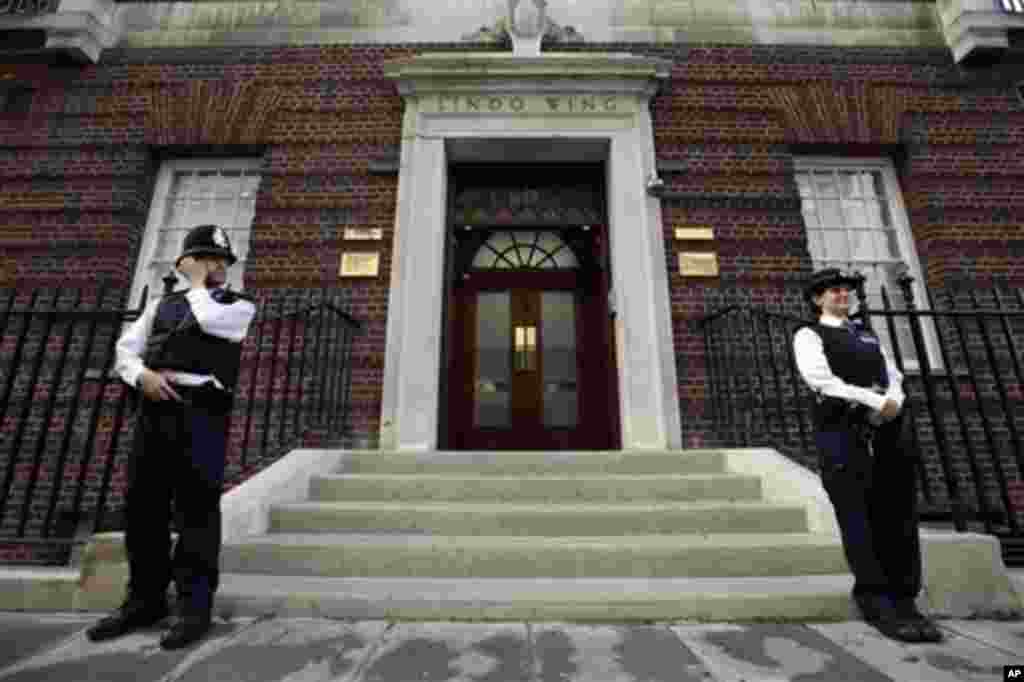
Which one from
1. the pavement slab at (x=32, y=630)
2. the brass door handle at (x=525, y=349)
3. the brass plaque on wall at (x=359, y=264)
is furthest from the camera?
the brass door handle at (x=525, y=349)

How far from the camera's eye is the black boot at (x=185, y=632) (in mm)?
2156

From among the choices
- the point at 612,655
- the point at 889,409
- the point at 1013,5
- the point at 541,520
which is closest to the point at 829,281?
the point at 889,409

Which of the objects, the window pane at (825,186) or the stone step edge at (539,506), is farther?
the window pane at (825,186)

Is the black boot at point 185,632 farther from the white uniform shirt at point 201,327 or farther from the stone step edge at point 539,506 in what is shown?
the stone step edge at point 539,506

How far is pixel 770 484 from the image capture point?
387 cm

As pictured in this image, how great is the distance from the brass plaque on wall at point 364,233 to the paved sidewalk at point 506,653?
4178 mm

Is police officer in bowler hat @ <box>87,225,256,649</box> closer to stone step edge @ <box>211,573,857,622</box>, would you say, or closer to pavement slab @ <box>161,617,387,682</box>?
pavement slab @ <box>161,617,387,682</box>

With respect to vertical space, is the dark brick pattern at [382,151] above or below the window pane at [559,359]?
above

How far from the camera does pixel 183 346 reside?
2.37 m

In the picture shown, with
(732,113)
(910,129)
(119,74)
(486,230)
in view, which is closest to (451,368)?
(486,230)

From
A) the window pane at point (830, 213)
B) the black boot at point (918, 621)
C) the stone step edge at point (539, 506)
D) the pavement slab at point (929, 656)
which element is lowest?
the pavement slab at point (929, 656)

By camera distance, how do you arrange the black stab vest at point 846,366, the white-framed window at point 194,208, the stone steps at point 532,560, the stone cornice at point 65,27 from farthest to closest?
the stone cornice at point 65,27 < the white-framed window at point 194,208 < the stone steps at point 532,560 < the black stab vest at point 846,366

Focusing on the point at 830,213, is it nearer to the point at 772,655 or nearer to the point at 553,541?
the point at 553,541

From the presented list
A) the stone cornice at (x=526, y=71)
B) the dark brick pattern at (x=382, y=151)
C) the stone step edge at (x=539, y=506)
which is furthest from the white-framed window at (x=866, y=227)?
the stone step edge at (x=539, y=506)
